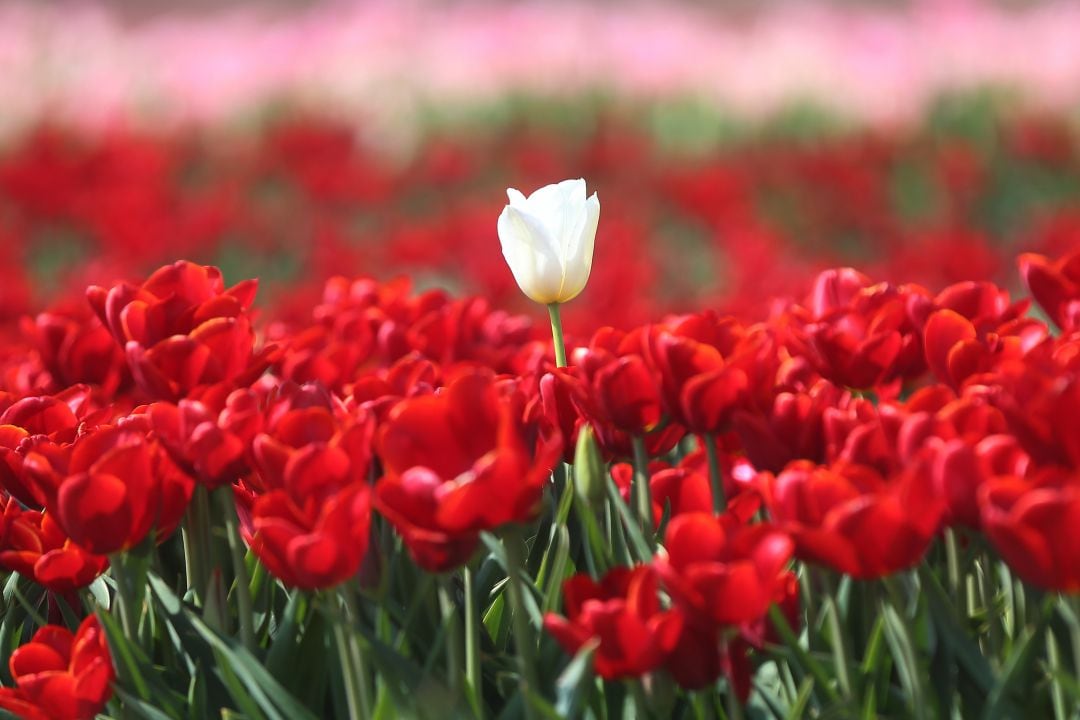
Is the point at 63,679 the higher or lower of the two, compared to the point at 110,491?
lower

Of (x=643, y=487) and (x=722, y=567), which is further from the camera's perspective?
(x=643, y=487)

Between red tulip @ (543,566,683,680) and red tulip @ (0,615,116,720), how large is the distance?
35 cm

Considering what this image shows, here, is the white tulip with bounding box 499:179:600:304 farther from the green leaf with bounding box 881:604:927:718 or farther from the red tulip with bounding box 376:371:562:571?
the green leaf with bounding box 881:604:927:718

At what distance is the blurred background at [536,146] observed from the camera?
422 centimetres

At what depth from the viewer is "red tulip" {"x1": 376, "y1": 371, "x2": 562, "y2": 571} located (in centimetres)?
85

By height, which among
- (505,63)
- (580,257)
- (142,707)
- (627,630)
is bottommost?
(505,63)

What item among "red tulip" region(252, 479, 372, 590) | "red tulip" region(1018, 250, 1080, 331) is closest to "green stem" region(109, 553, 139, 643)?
"red tulip" region(252, 479, 372, 590)

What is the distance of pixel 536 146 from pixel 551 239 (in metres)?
5.21

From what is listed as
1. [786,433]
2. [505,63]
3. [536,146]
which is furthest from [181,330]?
[505,63]

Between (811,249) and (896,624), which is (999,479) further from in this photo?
(811,249)

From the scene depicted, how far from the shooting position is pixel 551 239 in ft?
4.25

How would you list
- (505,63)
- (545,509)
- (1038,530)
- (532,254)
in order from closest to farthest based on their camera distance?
(1038,530)
(545,509)
(532,254)
(505,63)

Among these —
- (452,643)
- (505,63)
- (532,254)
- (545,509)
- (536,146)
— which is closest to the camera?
(452,643)

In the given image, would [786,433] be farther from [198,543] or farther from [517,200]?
[198,543]
